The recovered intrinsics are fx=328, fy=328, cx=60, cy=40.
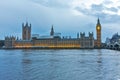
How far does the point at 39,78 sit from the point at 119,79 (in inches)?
325

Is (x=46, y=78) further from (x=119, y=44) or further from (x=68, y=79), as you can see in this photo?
(x=119, y=44)

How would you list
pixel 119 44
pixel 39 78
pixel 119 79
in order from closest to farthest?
pixel 119 79 → pixel 39 78 → pixel 119 44

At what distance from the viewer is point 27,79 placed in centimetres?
3331

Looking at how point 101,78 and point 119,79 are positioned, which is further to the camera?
point 101,78

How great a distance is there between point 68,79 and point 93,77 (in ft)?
10.5

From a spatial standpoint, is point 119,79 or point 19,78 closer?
point 119,79

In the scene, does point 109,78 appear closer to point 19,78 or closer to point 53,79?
point 53,79

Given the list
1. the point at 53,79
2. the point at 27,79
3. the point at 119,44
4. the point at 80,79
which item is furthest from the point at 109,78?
the point at 119,44

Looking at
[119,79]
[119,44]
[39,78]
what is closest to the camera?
[119,79]

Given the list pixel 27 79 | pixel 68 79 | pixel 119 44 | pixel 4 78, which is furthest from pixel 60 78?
pixel 119 44

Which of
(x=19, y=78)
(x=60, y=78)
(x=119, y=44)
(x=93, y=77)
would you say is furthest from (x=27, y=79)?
(x=119, y=44)

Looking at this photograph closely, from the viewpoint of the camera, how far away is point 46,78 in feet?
113

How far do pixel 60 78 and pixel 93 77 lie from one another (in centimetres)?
369

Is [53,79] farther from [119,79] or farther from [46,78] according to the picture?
[119,79]
